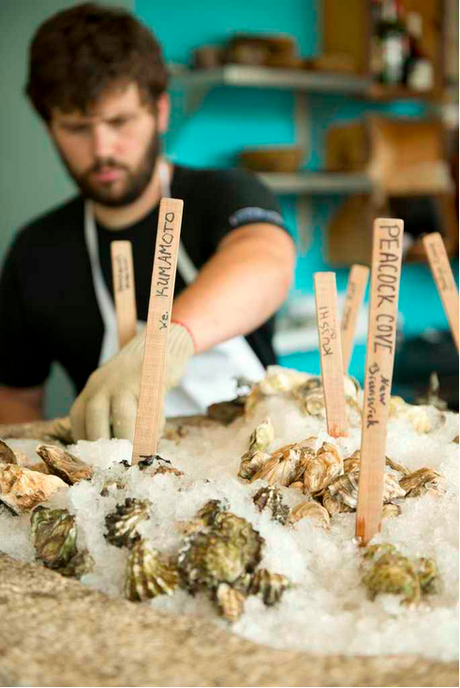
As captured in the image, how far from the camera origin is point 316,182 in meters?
3.60

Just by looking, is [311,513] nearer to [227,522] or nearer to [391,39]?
[227,522]

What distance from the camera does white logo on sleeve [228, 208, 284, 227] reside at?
182 cm

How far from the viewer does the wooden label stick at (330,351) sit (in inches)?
33.4

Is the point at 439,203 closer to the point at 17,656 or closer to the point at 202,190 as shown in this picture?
the point at 202,190

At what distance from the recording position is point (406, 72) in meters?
3.99

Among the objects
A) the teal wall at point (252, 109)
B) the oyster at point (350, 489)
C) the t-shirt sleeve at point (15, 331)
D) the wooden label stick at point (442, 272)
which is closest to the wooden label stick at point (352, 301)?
the wooden label stick at point (442, 272)

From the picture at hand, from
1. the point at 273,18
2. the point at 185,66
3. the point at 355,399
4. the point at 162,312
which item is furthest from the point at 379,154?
the point at 162,312

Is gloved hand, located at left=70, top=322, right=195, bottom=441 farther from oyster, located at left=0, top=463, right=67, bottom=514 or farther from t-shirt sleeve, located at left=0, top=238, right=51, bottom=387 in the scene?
t-shirt sleeve, located at left=0, top=238, right=51, bottom=387

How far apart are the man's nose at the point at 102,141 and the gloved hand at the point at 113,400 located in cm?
88

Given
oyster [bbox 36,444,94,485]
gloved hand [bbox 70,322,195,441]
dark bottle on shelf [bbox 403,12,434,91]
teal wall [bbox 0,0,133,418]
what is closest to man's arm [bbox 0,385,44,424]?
teal wall [bbox 0,0,133,418]

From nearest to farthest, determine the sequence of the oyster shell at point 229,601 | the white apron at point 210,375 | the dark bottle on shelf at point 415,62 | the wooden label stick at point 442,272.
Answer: the oyster shell at point 229,601
the wooden label stick at point 442,272
the white apron at point 210,375
the dark bottle on shelf at point 415,62

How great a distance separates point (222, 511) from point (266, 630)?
0.11 m

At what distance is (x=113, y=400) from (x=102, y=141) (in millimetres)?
989

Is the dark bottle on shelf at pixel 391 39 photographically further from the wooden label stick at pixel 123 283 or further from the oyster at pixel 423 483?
the oyster at pixel 423 483
